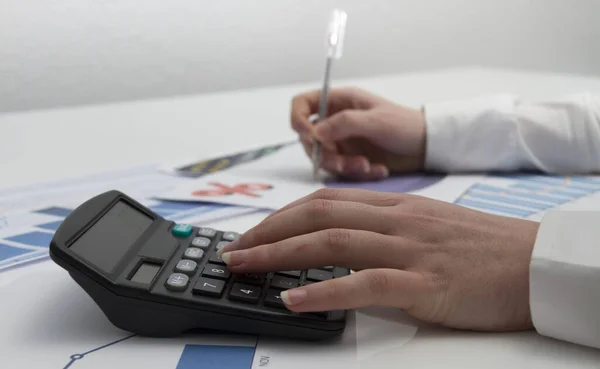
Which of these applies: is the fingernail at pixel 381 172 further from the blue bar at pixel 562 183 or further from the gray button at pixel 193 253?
the gray button at pixel 193 253

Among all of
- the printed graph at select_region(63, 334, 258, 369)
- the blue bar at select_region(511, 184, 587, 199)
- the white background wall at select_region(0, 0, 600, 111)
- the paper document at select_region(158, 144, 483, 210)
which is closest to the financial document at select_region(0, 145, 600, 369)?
the printed graph at select_region(63, 334, 258, 369)

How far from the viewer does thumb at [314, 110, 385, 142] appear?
2.44ft

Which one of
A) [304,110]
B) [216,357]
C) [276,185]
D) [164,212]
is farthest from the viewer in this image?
[304,110]

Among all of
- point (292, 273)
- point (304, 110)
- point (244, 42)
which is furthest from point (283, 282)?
point (244, 42)

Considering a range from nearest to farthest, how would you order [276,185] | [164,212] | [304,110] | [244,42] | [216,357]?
1. [216,357]
2. [164,212]
3. [276,185]
4. [304,110]
5. [244,42]

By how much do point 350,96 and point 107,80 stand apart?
555 millimetres

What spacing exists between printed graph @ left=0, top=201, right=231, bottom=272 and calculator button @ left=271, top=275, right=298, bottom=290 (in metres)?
0.20

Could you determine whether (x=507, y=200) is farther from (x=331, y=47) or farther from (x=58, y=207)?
(x=58, y=207)

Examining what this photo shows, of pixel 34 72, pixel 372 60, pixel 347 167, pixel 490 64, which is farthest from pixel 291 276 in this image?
pixel 490 64

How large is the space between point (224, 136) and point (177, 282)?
54 cm

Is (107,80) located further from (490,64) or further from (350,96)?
(490,64)

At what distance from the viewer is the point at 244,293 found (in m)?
0.38

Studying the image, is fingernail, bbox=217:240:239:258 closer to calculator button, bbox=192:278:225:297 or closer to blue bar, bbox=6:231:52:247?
calculator button, bbox=192:278:225:297

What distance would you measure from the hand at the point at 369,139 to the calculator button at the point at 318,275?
34cm
